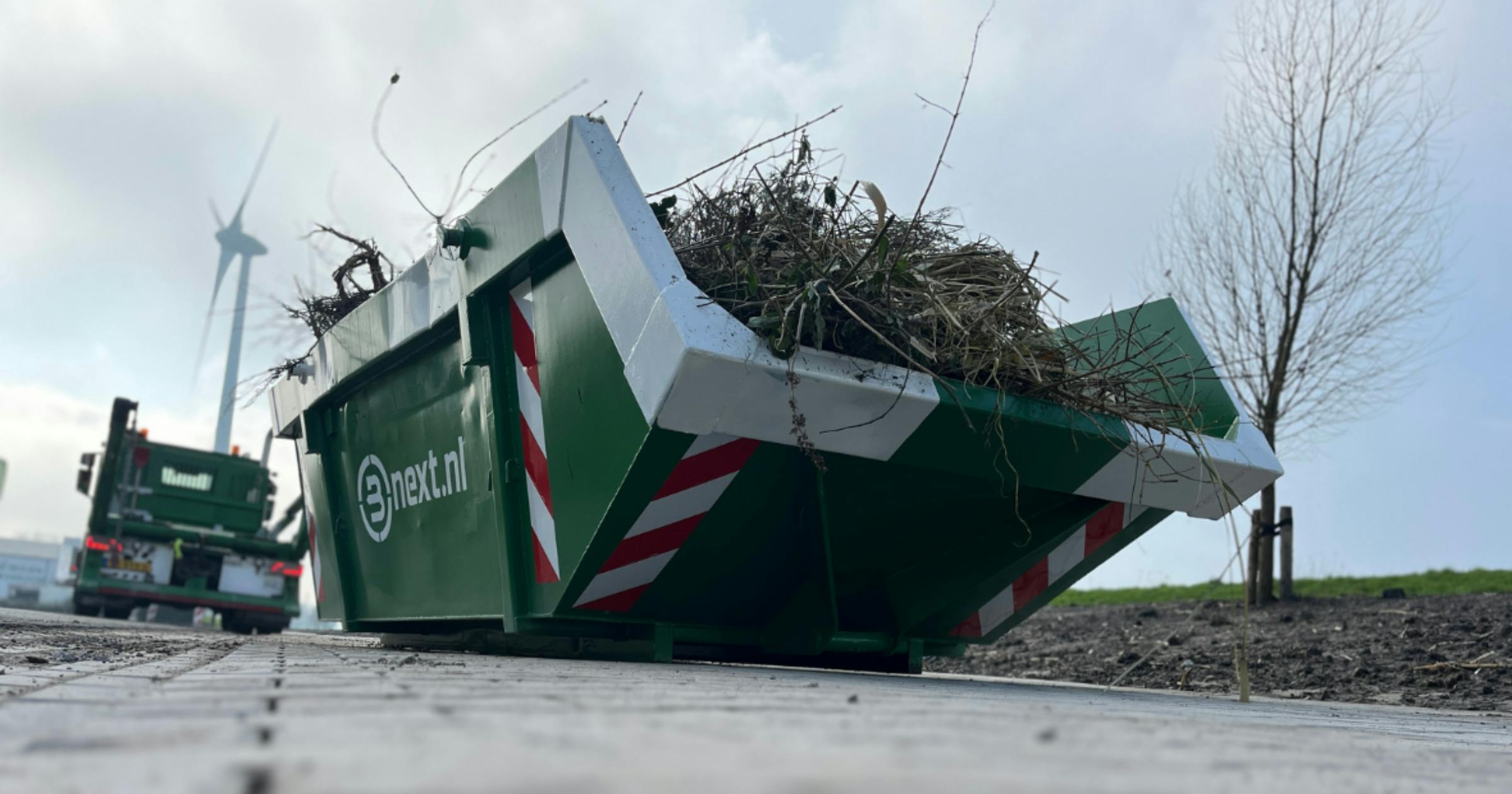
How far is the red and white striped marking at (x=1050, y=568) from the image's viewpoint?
154 inches

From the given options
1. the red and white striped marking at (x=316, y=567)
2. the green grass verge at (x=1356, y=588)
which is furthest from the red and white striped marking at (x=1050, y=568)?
the green grass verge at (x=1356, y=588)

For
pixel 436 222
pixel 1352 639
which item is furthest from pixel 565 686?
pixel 1352 639

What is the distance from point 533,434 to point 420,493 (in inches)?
40.2

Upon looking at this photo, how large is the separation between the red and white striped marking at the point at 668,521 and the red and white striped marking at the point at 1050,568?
136 cm

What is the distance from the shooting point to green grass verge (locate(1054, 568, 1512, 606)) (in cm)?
872

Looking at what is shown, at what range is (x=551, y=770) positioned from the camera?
3.12 ft

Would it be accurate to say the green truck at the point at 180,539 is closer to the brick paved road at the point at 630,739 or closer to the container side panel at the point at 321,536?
the container side panel at the point at 321,536

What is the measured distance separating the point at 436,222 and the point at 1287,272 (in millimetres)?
7264

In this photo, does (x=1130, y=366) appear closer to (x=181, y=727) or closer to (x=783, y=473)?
(x=783, y=473)

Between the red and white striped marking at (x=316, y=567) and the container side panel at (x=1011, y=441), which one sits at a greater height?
the container side panel at (x=1011, y=441)

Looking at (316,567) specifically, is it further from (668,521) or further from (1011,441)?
(1011,441)

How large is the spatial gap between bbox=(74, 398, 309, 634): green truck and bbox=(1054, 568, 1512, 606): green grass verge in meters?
8.19

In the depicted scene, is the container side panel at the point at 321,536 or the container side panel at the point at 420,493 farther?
the container side panel at the point at 321,536

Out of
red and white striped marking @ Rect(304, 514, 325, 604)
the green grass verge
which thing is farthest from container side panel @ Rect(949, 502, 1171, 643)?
the green grass verge
